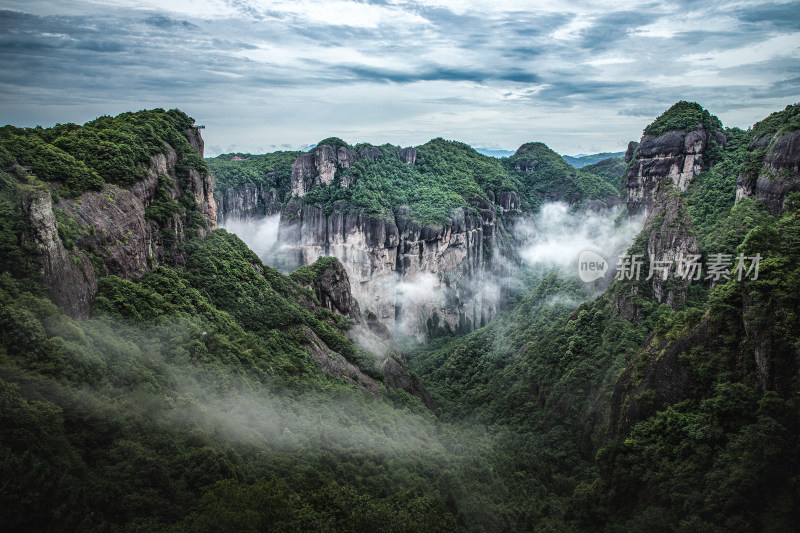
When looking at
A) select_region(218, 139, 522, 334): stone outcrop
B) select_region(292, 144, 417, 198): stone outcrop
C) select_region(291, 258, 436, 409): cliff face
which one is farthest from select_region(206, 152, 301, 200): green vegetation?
select_region(291, 258, 436, 409): cliff face

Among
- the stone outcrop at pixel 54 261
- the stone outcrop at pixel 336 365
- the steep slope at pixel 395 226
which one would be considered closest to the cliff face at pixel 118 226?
the stone outcrop at pixel 54 261

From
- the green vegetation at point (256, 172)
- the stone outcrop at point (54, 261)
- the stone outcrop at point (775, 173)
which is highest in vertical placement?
the green vegetation at point (256, 172)

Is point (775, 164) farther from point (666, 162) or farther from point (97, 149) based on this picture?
point (97, 149)

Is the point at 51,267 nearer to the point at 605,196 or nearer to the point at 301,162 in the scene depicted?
the point at 301,162

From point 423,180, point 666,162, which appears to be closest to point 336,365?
point 666,162

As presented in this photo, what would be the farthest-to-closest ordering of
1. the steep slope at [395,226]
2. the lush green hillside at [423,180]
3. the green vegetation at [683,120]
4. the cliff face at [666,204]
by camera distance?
1. the lush green hillside at [423,180]
2. the steep slope at [395,226]
3. the green vegetation at [683,120]
4. the cliff face at [666,204]

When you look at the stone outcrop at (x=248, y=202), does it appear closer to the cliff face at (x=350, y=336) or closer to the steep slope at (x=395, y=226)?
the steep slope at (x=395, y=226)

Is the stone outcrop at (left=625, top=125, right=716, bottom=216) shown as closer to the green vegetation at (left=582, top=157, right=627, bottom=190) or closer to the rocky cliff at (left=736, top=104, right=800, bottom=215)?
the rocky cliff at (left=736, top=104, right=800, bottom=215)
